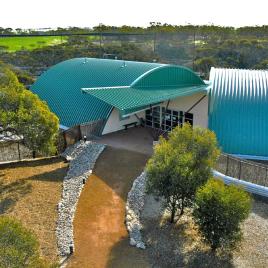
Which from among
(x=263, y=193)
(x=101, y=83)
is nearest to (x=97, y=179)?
(x=263, y=193)

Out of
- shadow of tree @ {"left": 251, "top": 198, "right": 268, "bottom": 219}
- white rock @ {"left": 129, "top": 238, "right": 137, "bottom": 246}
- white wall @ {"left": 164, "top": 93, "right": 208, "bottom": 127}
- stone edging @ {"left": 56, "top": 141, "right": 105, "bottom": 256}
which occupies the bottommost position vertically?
shadow of tree @ {"left": 251, "top": 198, "right": 268, "bottom": 219}

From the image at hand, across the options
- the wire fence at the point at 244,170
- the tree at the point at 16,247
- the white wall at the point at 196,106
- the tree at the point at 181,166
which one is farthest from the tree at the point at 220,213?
the white wall at the point at 196,106

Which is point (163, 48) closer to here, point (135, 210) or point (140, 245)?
point (135, 210)

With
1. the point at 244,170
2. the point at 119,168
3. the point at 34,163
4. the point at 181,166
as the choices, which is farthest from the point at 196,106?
the point at 181,166

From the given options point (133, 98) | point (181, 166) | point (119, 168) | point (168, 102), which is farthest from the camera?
point (168, 102)

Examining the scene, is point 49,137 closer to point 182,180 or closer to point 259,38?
point 182,180

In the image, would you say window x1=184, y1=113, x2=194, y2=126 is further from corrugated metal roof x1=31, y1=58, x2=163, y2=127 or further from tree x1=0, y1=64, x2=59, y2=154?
tree x1=0, y1=64, x2=59, y2=154

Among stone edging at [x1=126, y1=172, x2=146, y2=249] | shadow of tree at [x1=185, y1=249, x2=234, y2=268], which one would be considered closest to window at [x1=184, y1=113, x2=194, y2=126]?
stone edging at [x1=126, y1=172, x2=146, y2=249]

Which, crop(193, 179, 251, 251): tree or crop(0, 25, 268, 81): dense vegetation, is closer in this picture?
crop(193, 179, 251, 251): tree
